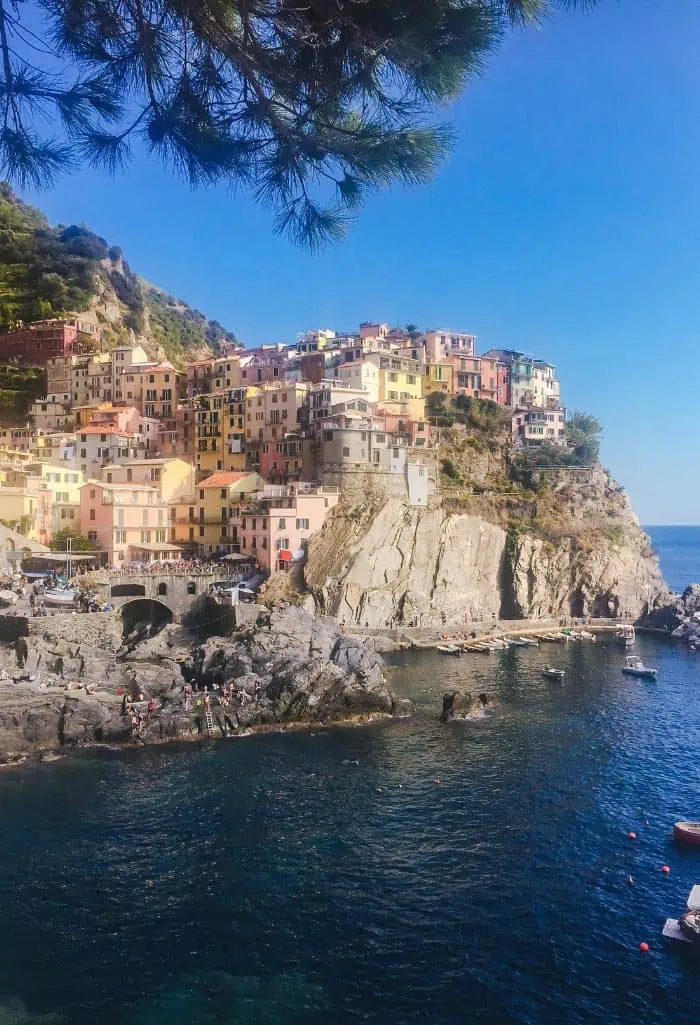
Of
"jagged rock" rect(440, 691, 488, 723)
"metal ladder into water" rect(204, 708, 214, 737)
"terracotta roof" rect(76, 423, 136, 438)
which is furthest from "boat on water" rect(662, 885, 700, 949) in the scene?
"terracotta roof" rect(76, 423, 136, 438)

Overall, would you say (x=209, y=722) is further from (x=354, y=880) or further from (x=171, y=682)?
(x=354, y=880)

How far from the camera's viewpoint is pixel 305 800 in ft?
78.1

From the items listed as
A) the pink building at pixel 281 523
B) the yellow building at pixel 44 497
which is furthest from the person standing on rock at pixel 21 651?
the pink building at pixel 281 523

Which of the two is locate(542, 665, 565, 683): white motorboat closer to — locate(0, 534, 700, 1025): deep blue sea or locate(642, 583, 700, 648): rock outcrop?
locate(0, 534, 700, 1025): deep blue sea

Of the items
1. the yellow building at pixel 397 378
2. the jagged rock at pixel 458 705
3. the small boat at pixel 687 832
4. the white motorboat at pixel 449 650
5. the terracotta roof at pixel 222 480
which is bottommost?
the small boat at pixel 687 832

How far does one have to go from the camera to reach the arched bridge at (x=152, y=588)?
41000 millimetres

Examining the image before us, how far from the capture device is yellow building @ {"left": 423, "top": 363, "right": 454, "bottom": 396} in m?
65.3

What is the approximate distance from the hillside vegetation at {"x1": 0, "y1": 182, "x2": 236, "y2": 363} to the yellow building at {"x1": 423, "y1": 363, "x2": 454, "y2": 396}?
27.8 m

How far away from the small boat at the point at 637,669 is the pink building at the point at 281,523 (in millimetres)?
20352

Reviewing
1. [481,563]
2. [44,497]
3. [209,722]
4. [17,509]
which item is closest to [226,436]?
[44,497]

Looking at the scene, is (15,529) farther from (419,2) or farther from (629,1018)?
(419,2)

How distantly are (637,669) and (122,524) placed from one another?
31.2 meters

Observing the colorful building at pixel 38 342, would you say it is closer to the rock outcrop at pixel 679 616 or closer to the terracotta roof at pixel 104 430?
the terracotta roof at pixel 104 430

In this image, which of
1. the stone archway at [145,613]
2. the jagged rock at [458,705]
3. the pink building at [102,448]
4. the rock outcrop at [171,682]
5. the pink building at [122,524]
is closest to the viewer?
the rock outcrop at [171,682]
